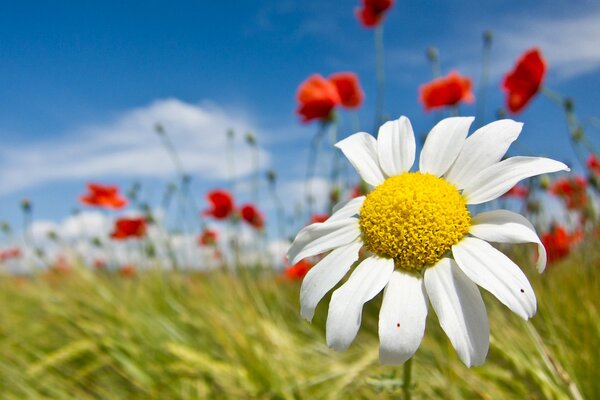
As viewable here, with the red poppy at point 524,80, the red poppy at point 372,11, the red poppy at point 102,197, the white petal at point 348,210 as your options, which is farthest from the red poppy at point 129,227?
the white petal at point 348,210

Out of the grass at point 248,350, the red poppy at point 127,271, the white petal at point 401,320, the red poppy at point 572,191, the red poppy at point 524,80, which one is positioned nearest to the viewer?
the white petal at point 401,320

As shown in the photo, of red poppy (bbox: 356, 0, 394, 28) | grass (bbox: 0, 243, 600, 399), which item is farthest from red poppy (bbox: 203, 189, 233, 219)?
red poppy (bbox: 356, 0, 394, 28)

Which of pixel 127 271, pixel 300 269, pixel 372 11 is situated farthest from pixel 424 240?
pixel 127 271

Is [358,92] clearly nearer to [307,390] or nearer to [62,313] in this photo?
[307,390]

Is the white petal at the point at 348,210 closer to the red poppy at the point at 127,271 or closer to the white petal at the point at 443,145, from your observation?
the white petal at the point at 443,145

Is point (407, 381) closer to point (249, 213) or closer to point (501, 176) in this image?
point (501, 176)

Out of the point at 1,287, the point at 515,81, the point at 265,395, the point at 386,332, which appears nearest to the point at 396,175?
the point at 386,332

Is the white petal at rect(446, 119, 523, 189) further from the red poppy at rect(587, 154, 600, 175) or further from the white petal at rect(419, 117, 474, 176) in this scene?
the red poppy at rect(587, 154, 600, 175)
